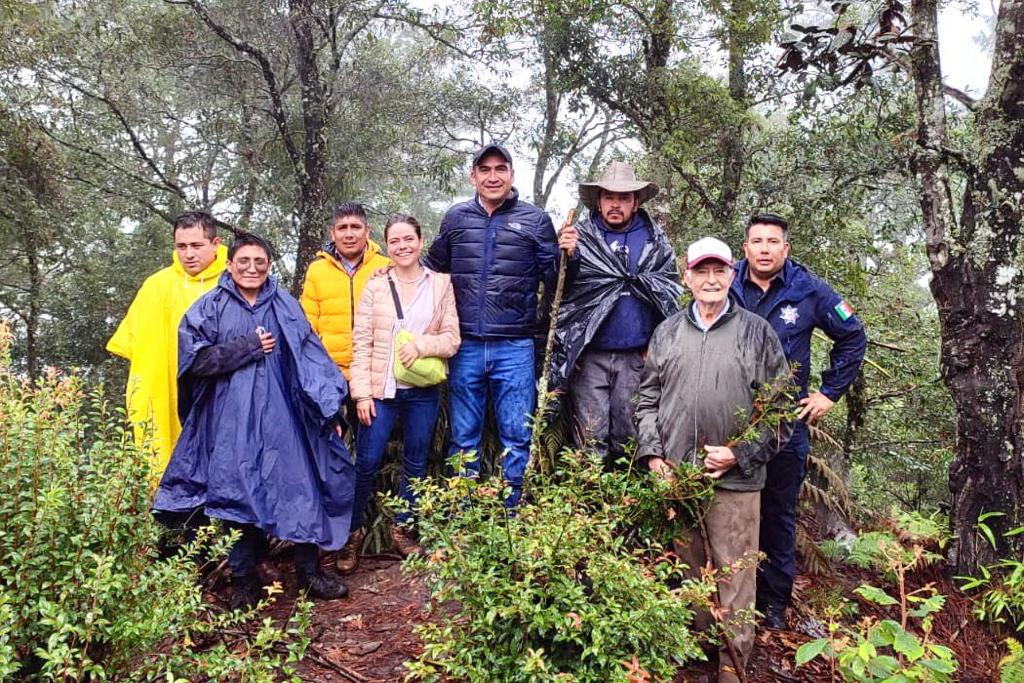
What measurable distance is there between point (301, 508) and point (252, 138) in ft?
35.5

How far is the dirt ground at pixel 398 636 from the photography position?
3.29 meters

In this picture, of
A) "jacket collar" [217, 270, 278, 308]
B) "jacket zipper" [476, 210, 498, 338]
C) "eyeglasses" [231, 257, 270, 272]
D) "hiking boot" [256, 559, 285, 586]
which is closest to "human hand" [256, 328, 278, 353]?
"jacket collar" [217, 270, 278, 308]

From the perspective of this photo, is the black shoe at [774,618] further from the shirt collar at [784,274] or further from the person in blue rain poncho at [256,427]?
the person in blue rain poncho at [256,427]

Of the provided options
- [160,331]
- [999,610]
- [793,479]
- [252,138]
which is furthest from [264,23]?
[999,610]

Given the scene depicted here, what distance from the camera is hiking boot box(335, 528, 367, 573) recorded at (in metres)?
4.35

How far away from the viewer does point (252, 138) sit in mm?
12875

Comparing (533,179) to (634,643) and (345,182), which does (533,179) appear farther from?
(634,643)

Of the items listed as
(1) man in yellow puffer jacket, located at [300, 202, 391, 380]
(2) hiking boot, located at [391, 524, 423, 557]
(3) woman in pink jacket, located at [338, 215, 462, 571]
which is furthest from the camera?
(2) hiking boot, located at [391, 524, 423, 557]

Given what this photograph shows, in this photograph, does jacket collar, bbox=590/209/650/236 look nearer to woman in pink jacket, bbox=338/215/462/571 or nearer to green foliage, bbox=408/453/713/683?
woman in pink jacket, bbox=338/215/462/571

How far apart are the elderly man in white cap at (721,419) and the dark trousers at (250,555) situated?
1927 mm

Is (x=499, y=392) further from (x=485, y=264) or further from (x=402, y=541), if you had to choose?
(x=402, y=541)

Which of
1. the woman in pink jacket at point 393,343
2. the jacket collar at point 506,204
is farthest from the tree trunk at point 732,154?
the woman in pink jacket at point 393,343

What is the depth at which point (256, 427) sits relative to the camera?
3.69 metres

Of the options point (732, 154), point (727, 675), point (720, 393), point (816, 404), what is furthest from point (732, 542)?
point (732, 154)
